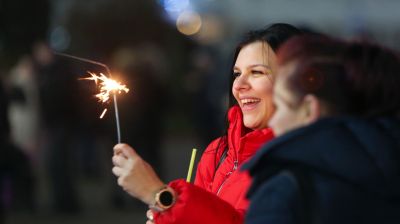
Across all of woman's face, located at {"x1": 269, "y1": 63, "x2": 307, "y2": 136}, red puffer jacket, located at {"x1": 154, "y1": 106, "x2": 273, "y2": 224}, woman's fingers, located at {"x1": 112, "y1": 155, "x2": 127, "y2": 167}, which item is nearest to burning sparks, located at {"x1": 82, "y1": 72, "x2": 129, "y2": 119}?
woman's fingers, located at {"x1": 112, "y1": 155, "x2": 127, "y2": 167}

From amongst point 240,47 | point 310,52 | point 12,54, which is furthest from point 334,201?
point 12,54

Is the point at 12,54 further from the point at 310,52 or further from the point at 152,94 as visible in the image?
the point at 310,52

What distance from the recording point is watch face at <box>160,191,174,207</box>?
315 cm

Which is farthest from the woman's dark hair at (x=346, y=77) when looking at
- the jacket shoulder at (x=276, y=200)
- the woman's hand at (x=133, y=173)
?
the woman's hand at (x=133, y=173)

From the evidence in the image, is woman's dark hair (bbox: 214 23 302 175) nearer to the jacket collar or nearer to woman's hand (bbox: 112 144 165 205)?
the jacket collar

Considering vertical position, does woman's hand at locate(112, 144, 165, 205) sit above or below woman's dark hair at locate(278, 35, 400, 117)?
below

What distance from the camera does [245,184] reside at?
3.39 meters

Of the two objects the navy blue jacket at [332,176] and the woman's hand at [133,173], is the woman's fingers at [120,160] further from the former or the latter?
the navy blue jacket at [332,176]

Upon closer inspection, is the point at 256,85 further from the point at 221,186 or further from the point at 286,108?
the point at 286,108

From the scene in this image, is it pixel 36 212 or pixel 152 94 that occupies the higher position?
pixel 152 94

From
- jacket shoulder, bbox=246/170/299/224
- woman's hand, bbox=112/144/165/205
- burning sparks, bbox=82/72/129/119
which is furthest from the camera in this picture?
burning sparks, bbox=82/72/129/119

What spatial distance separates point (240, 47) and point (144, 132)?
26.0 ft

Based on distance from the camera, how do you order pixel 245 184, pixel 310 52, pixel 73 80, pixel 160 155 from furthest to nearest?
pixel 160 155, pixel 73 80, pixel 245 184, pixel 310 52

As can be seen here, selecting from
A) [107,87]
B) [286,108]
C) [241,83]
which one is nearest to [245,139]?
[241,83]
